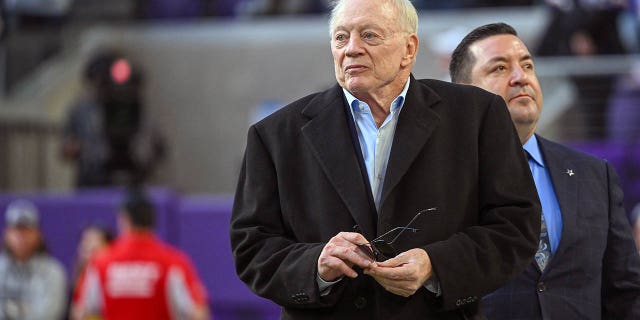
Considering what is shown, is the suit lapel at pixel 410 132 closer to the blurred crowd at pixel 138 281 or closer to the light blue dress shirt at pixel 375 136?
the light blue dress shirt at pixel 375 136

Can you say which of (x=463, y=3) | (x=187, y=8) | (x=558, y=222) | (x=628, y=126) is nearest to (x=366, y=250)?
(x=558, y=222)

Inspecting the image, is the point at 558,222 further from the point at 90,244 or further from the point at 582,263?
the point at 90,244

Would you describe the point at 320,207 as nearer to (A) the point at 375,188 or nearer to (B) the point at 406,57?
(A) the point at 375,188

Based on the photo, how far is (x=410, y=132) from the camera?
11.3 ft

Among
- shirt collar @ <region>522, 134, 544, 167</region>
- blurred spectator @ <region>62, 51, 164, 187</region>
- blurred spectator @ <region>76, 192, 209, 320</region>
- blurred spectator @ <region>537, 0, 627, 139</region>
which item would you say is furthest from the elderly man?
blurred spectator @ <region>62, 51, 164, 187</region>

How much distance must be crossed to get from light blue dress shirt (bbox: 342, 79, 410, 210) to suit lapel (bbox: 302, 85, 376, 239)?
0.04m

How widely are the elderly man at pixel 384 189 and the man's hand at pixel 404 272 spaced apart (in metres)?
0.03

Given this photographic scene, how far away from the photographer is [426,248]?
327cm

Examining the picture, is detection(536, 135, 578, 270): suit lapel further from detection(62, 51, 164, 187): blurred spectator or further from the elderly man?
detection(62, 51, 164, 187): blurred spectator

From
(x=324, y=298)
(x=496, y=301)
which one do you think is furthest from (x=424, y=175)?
(x=496, y=301)

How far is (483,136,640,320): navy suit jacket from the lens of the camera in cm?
411

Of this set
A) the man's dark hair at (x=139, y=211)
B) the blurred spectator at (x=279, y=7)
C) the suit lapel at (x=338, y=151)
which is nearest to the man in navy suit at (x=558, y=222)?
the suit lapel at (x=338, y=151)

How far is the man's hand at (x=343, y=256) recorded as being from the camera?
10.3 ft

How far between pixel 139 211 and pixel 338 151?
593cm
